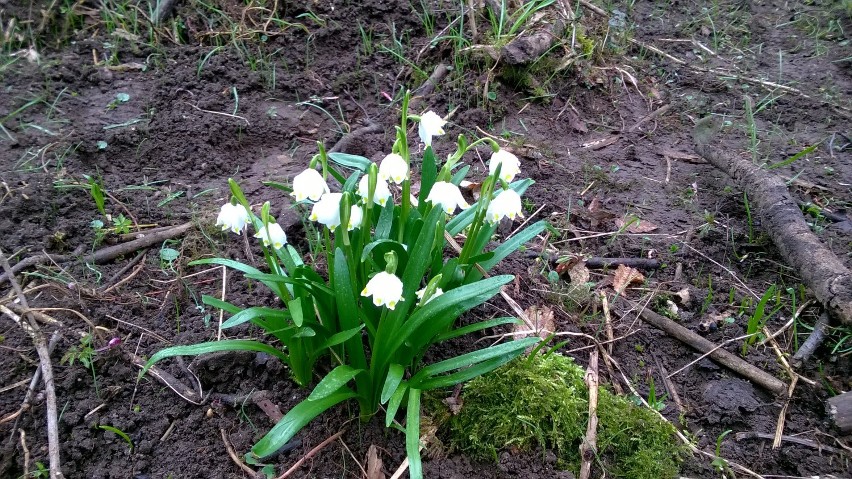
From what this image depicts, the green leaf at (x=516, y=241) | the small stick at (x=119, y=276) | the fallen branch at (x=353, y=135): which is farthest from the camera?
the fallen branch at (x=353, y=135)

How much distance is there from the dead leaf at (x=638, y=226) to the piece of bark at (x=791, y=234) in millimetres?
476

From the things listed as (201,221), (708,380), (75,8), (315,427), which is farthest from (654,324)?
(75,8)

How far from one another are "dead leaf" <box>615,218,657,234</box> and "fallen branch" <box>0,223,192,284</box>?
6.47ft

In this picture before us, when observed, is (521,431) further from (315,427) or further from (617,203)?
(617,203)

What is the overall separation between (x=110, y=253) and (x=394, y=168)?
4.93 feet

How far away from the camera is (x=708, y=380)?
2047 mm

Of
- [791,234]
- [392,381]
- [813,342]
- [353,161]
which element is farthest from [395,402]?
[791,234]

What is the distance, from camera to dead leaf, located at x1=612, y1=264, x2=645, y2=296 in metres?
2.33

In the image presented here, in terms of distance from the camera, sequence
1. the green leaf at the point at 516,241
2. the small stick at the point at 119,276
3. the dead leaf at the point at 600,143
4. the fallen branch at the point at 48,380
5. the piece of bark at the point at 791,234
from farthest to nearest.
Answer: the dead leaf at the point at 600,143 → the small stick at the point at 119,276 → the piece of bark at the point at 791,234 → the green leaf at the point at 516,241 → the fallen branch at the point at 48,380

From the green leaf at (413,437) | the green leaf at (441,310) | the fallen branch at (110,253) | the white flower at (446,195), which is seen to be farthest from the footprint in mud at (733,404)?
the fallen branch at (110,253)

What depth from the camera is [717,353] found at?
6.88 feet

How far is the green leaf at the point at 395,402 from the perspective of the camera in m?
1.55

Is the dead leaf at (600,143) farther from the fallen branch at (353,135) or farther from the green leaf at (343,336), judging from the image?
the green leaf at (343,336)

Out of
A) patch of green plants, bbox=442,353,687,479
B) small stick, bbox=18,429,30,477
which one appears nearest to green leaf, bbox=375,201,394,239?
patch of green plants, bbox=442,353,687,479
